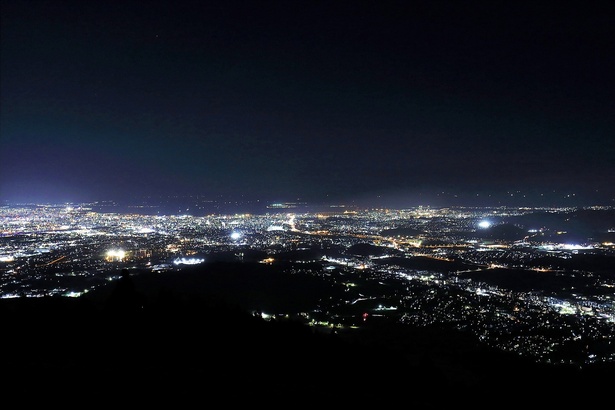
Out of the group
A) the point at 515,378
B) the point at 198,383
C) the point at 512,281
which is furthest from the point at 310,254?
the point at 198,383

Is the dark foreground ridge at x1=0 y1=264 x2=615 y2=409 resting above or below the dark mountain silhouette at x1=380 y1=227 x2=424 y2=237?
above

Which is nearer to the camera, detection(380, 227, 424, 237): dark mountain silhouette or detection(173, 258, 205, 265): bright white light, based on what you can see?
detection(173, 258, 205, 265): bright white light

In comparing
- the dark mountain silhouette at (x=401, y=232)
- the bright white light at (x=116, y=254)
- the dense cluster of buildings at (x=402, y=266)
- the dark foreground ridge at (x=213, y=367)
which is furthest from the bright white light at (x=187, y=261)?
the dark mountain silhouette at (x=401, y=232)

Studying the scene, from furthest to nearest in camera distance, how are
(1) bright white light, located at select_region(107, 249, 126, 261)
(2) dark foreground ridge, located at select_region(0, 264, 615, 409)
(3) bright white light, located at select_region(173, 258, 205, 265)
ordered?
(1) bright white light, located at select_region(107, 249, 126, 261)
(3) bright white light, located at select_region(173, 258, 205, 265)
(2) dark foreground ridge, located at select_region(0, 264, 615, 409)

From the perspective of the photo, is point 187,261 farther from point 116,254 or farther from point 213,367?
point 213,367

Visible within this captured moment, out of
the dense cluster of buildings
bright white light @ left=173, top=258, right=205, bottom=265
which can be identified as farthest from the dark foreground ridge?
bright white light @ left=173, top=258, right=205, bottom=265

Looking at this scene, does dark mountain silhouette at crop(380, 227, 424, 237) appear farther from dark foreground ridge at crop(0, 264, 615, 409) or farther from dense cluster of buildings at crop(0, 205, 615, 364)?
dark foreground ridge at crop(0, 264, 615, 409)

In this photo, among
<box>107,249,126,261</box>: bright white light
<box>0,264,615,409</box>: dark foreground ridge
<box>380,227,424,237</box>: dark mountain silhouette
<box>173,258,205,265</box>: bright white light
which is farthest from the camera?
<box>380,227,424,237</box>: dark mountain silhouette

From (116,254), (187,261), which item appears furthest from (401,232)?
(116,254)
